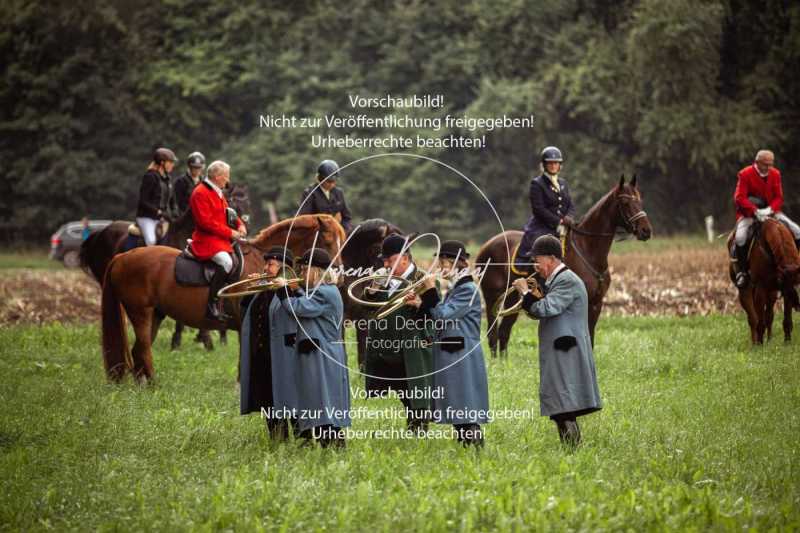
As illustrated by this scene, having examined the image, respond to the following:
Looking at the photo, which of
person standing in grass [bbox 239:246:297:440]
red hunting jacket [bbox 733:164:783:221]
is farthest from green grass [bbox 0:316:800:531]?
red hunting jacket [bbox 733:164:783:221]

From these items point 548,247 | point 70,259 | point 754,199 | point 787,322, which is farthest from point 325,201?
point 70,259

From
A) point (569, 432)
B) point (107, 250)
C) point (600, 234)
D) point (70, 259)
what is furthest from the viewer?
point (70, 259)

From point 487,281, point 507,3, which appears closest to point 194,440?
point 487,281

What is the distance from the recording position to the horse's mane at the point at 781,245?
1596 centimetres

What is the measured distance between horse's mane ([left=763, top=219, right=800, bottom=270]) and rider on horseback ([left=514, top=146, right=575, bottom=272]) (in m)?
3.50

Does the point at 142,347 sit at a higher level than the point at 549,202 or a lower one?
lower

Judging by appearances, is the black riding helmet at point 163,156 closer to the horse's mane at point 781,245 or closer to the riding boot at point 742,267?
the riding boot at point 742,267

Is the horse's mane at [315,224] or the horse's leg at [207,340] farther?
the horse's leg at [207,340]

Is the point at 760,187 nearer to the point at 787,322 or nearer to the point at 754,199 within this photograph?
the point at 754,199

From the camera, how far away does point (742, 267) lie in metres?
16.8

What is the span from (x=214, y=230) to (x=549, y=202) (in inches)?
182

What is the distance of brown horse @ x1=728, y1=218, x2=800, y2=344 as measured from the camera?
16.0 meters

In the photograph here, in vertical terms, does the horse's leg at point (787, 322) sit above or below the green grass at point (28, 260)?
below

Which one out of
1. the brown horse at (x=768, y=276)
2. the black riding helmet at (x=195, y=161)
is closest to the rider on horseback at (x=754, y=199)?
the brown horse at (x=768, y=276)
